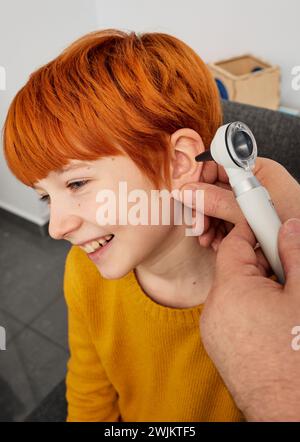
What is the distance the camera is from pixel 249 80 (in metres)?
1.56

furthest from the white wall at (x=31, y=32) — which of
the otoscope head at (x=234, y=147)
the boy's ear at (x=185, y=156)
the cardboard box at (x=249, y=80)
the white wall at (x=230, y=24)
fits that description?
the otoscope head at (x=234, y=147)

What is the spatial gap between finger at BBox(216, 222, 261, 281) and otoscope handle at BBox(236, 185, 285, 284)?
20 millimetres

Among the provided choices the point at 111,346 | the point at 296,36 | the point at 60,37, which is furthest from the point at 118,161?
the point at 60,37

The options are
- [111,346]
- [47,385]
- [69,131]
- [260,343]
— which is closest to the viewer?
[260,343]

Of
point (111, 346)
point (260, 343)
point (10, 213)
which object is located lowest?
point (10, 213)

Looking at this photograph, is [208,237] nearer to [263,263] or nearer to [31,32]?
[263,263]

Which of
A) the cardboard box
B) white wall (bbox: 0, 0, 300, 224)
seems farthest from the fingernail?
white wall (bbox: 0, 0, 300, 224)

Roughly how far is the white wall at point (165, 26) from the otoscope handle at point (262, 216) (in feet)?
4.34

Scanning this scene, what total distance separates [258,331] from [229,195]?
222 mm

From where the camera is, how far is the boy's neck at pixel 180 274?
0.74m

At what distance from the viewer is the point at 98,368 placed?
90 centimetres

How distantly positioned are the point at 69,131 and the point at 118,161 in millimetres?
82

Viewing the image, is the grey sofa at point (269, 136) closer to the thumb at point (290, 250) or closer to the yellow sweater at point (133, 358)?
the yellow sweater at point (133, 358)
